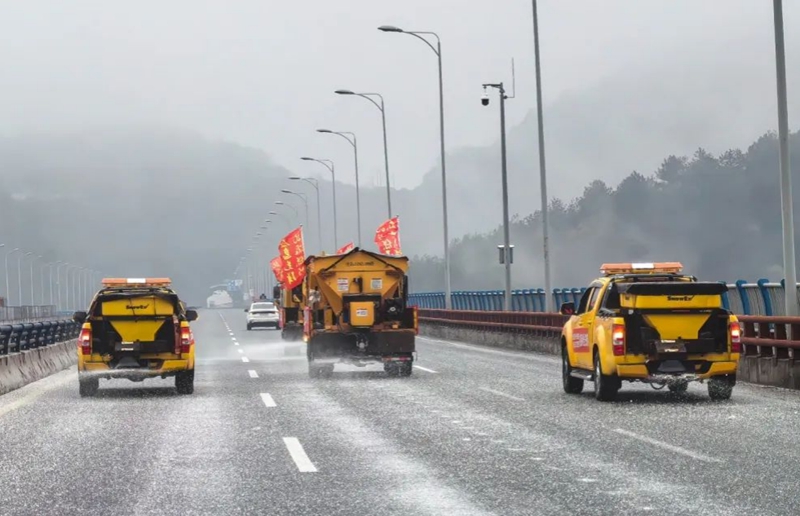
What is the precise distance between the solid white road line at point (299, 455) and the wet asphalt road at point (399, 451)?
0.02 m

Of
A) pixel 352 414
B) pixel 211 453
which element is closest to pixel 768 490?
pixel 211 453

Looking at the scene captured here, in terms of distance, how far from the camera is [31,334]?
2838cm

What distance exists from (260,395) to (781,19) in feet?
36.4

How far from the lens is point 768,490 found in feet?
31.3

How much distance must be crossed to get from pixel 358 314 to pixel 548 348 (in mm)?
11022

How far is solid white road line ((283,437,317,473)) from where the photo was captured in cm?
1111

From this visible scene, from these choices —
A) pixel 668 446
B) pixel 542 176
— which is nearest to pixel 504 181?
pixel 542 176

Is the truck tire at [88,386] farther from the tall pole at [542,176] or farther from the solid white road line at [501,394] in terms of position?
the tall pole at [542,176]

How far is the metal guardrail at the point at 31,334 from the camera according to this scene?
2420 cm

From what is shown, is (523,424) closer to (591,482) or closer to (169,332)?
(591,482)

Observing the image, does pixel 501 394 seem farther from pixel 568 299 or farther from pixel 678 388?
pixel 568 299

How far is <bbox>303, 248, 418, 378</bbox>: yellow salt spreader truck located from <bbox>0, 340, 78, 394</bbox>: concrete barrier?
5192 mm

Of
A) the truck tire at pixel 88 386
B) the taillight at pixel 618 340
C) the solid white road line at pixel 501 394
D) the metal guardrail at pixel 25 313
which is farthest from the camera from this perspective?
the metal guardrail at pixel 25 313

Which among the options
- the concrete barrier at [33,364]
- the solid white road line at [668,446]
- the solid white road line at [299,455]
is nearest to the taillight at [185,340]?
the concrete barrier at [33,364]
